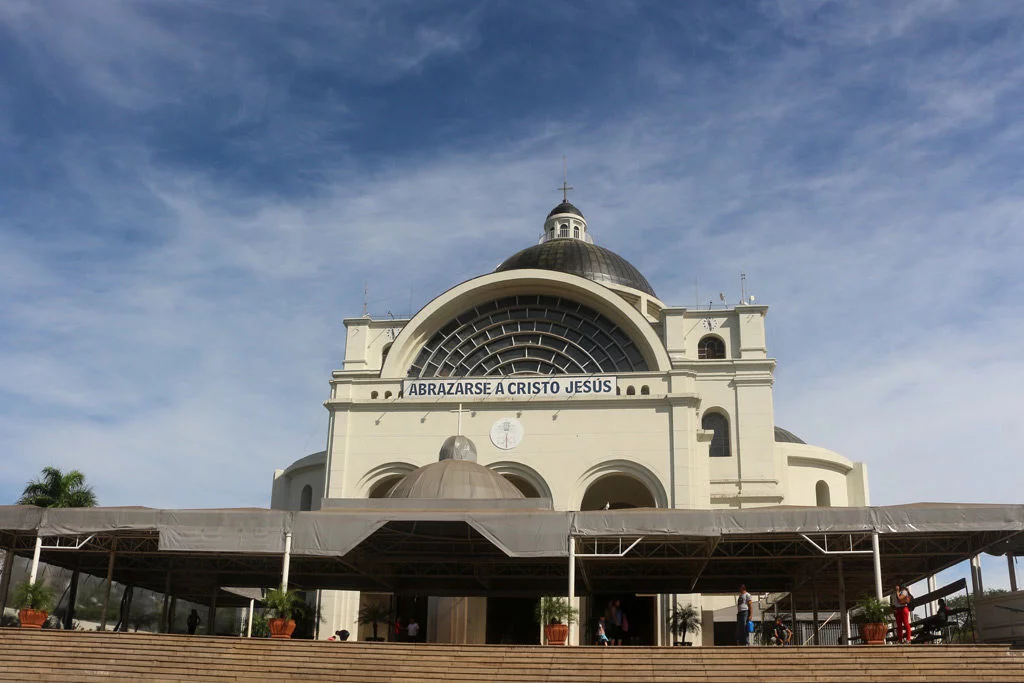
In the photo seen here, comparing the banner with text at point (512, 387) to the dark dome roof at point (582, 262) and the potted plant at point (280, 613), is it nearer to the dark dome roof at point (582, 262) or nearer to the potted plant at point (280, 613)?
the dark dome roof at point (582, 262)

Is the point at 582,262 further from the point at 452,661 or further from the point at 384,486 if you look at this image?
the point at 452,661

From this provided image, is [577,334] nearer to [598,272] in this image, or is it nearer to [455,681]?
[598,272]

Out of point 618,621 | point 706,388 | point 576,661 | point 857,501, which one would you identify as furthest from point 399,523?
point 857,501

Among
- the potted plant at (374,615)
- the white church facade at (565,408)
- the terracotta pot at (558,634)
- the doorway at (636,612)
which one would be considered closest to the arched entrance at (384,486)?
the white church facade at (565,408)

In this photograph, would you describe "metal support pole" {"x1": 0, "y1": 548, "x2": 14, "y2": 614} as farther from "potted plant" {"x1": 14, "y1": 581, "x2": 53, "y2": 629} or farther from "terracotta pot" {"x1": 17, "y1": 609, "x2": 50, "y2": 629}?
"terracotta pot" {"x1": 17, "y1": 609, "x2": 50, "y2": 629}

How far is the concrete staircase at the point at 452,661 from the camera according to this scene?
17062 mm

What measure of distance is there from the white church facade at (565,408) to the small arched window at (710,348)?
0.16 ft

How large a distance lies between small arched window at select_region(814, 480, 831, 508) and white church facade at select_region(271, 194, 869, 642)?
6 cm

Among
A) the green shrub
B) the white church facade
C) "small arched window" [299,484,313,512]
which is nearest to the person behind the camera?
the green shrub

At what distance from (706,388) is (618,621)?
51.5ft

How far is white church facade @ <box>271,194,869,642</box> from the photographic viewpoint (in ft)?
105

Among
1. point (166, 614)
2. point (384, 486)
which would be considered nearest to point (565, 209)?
point (384, 486)

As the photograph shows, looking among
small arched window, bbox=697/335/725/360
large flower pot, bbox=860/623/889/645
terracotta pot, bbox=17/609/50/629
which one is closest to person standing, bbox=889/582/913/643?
large flower pot, bbox=860/623/889/645

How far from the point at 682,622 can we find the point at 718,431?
9.48 meters
